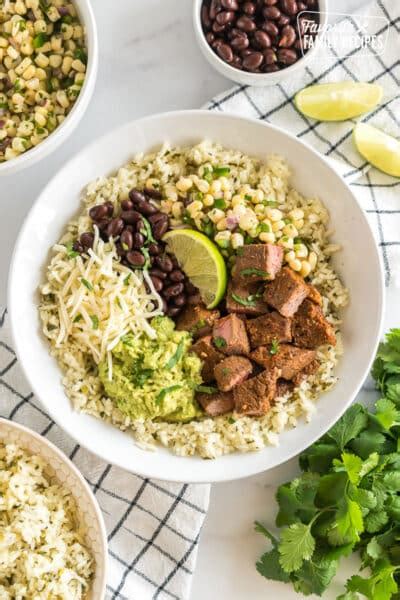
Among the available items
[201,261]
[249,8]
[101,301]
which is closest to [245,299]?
[201,261]

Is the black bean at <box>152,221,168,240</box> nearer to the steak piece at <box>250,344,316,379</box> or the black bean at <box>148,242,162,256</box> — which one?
the black bean at <box>148,242,162,256</box>

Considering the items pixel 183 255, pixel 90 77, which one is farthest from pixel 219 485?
pixel 90 77

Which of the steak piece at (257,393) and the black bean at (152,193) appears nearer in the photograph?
the steak piece at (257,393)

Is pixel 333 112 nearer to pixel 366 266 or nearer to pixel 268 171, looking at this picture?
pixel 268 171

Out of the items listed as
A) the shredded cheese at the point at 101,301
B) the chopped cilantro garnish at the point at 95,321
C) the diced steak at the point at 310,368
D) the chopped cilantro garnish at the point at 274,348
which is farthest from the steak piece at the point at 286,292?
the chopped cilantro garnish at the point at 95,321

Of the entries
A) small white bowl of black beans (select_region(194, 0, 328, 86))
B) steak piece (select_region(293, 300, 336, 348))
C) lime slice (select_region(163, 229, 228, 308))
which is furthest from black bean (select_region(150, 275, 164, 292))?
small white bowl of black beans (select_region(194, 0, 328, 86))

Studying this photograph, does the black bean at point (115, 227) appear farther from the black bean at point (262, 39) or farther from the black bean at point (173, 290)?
the black bean at point (262, 39)
